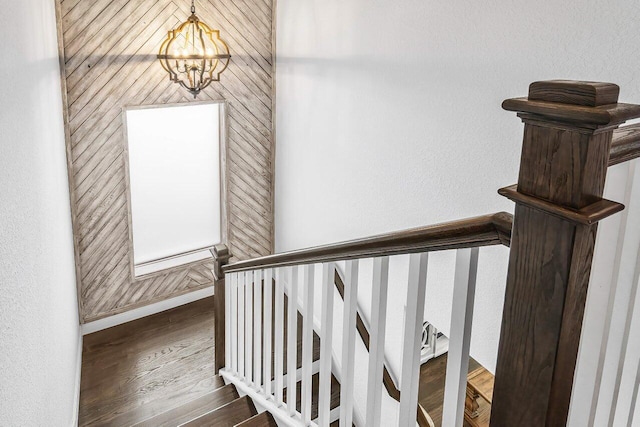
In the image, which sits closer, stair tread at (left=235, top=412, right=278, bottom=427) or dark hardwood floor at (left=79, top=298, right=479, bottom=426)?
stair tread at (left=235, top=412, right=278, bottom=427)

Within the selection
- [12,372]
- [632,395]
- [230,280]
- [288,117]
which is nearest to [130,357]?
[230,280]

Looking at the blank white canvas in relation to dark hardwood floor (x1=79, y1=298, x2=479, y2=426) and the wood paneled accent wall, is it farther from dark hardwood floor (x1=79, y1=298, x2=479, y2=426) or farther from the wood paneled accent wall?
dark hardwood floor (x1=79, y1=298, x2=479, y2=426)

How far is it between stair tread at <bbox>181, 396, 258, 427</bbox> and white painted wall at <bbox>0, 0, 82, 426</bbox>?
2.33 feet

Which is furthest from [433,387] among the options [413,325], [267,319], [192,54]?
[413,325]

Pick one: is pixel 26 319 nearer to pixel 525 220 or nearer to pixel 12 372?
pixel 12 372

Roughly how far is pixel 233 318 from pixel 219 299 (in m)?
0.33

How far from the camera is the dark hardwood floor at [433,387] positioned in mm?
4707

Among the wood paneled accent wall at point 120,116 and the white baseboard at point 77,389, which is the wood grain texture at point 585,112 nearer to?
the white baseboard at point 77,389

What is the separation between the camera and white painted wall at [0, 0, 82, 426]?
157 centimetres

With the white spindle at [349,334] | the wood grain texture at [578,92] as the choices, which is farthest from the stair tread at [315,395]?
the wood grain texture at [578,92]

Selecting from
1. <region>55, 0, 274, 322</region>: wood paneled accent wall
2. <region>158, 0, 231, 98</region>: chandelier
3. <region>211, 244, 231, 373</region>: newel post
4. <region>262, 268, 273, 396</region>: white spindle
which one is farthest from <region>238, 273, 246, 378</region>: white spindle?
<region>55, 0, 274, 322</region>: wood paneled accent wall

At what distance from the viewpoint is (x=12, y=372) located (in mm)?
1528

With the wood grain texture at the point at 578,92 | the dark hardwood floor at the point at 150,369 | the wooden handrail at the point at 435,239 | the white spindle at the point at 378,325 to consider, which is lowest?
the dark hardwood floor at the point at 150,369

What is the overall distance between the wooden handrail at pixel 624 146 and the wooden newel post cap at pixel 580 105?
63 millimetres
